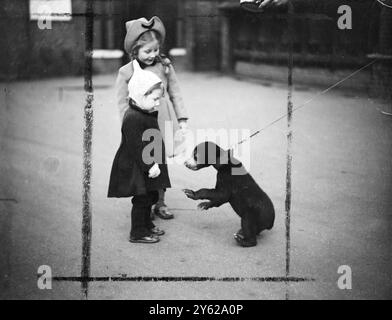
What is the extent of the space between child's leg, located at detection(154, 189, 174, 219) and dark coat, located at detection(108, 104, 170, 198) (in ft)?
2.30

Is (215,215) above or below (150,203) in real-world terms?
below

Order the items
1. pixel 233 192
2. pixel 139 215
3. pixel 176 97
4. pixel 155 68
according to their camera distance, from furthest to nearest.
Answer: pixel 176 97 < pixel 155 68 < pixel 139 215 < pixel 233 192

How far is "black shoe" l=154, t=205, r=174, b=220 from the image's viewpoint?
4.71 metres

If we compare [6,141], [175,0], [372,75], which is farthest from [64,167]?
[175,0]

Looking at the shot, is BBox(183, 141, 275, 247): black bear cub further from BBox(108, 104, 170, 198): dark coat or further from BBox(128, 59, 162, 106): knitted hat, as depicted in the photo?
BBox(128, 59, 162, 106): knitted hat

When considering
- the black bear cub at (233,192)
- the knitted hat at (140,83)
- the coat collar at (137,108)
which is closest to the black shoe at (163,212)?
the black bear cub at (233,192)

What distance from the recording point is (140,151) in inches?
153

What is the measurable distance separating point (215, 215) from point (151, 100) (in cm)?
140

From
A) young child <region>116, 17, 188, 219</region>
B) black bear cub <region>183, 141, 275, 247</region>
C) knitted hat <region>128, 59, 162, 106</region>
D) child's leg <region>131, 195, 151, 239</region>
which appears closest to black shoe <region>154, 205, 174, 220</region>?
young child <region>116, 17, 188, 219</region>

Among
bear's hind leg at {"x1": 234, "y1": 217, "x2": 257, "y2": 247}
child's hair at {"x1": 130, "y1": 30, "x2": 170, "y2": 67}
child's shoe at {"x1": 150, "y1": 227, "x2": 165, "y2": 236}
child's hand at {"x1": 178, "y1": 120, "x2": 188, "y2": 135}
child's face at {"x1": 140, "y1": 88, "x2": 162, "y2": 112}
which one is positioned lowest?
child's shoe at {"x1": 150, "y1": 227, "x2": 165, "y2": 236}

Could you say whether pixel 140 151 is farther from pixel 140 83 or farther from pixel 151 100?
pixel 140 83

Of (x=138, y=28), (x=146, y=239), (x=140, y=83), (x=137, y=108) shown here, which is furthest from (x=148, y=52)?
(x=146, y=239)

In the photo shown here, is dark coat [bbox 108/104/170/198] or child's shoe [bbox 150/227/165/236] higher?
dark coat [bbox 108/104/170/198]
